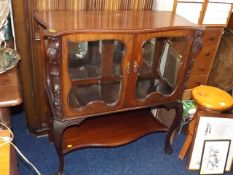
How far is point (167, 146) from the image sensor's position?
5.94 ft

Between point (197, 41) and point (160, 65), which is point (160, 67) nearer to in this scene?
point (160, 65)

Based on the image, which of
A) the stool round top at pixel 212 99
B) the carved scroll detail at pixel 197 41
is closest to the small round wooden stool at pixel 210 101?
the stool round top at pixel 212 99

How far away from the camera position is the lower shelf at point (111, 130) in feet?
5.12

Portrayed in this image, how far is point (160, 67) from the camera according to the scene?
1.56m

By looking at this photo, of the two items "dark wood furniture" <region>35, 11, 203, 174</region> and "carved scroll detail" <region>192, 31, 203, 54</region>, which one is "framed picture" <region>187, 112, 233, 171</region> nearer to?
"dark wood furniture" <region>35, 11, 203, 174</region>

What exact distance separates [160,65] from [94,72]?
42 cm

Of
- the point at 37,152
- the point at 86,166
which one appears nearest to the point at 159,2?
the point at 86,166

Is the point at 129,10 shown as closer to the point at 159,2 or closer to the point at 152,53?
the point at 159,2

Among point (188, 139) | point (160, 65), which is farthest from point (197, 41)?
point (188, 139)

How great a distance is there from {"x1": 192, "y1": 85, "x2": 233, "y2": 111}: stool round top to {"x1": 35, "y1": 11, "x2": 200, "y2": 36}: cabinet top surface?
0.49 m

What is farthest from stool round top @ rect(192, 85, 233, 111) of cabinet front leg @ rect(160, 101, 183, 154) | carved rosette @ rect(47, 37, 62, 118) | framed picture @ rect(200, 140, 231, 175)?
carved rosette @ rect(47, 37, 62, 118)

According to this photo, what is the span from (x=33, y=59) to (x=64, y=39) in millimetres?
560

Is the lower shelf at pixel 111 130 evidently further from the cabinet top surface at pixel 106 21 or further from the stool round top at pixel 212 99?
the cabinet top surface at pixel 106 21

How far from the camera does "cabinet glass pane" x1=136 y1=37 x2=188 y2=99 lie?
141 centimetres
